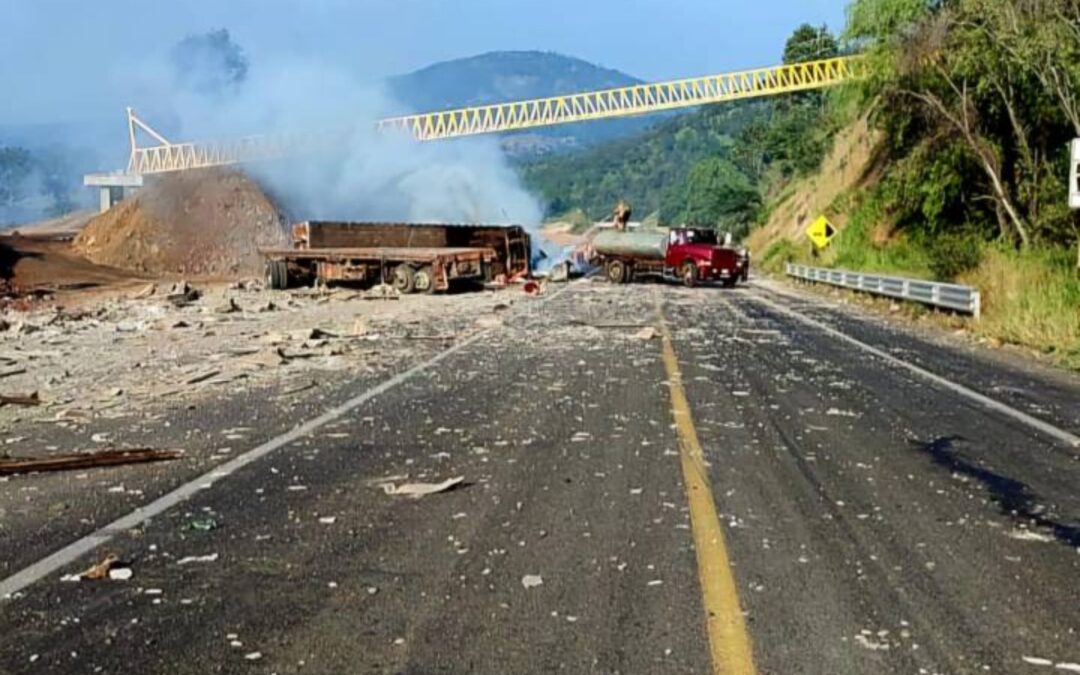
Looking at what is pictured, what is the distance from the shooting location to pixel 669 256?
4153cm

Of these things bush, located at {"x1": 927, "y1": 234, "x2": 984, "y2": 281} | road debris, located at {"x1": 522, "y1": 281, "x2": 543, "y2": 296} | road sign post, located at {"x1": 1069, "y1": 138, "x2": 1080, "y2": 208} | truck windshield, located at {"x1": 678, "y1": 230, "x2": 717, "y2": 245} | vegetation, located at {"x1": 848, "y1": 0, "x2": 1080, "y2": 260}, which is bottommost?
road debris, located at {"x1": 522, "y1": 281, "x2": 543, "y2": 296}

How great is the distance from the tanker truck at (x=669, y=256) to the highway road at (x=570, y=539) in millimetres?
28482

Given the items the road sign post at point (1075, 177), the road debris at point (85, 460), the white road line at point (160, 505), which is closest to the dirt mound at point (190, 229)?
the road sign post at point (1075, 177)

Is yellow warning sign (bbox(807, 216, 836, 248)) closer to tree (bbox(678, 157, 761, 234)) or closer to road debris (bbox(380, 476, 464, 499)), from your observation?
tree (bbox(678, 157, 761, 234))

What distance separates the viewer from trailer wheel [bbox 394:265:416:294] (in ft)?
115

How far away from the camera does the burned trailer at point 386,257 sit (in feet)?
116

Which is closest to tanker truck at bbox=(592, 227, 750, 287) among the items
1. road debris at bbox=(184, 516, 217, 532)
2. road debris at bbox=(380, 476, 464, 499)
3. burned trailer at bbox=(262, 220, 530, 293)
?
burned trailer at bbox=(262, 220, 530, 293)

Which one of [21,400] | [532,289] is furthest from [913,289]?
[21,400]

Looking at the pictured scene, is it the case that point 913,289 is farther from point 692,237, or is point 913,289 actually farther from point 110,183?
point 110,183

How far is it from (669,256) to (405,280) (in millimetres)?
11302

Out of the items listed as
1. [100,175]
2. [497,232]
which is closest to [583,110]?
[100,175]

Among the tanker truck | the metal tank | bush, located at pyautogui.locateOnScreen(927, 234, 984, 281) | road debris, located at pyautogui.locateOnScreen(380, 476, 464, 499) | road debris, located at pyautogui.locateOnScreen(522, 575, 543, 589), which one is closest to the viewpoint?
road debris, located at pyautogui.locateOnScreen(522, 575, 543, 589)

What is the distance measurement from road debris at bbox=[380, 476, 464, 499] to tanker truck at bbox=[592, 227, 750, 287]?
33715 mm

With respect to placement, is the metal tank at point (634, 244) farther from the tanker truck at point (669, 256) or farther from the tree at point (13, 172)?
the tree at point (13, 172)
